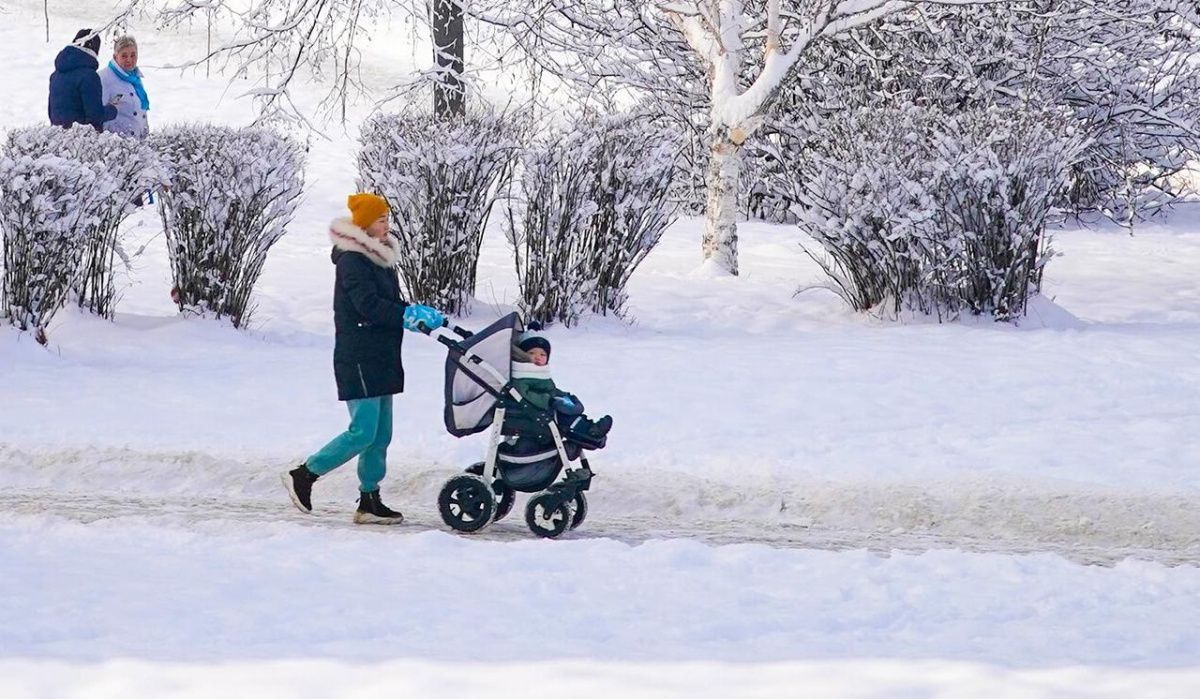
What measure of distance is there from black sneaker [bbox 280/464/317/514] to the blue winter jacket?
778 centimetres

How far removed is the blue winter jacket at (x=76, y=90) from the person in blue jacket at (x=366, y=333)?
25.8 ft

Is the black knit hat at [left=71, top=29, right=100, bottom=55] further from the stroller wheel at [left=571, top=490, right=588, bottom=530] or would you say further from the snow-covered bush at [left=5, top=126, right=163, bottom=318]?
the stroller wheel at [left=571, top=490, right=588, bottom=530]

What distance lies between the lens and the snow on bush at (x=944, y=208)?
1165 centimetres

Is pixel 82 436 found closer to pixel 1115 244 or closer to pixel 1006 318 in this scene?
pixel 1006 318

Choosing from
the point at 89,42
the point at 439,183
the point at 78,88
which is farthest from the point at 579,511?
the point at 89,42

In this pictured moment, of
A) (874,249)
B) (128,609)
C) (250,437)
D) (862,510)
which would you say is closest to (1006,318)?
(874,249)

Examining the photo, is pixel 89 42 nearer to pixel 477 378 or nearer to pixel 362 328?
pixel 362 328

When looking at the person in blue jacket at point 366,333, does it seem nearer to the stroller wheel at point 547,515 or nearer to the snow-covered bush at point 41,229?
the stroller wheel at point 547,515

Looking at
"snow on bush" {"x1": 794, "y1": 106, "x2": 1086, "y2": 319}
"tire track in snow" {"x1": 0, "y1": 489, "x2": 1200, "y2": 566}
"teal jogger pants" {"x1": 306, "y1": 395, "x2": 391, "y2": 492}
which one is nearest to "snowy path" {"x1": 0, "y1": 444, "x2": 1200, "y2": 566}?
"tire track in snow" {"x1": 0, "y1": 489, "x2": 1200, "y2": 566}

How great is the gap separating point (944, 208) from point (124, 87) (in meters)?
7.24

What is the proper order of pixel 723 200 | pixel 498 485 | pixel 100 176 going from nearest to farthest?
pixel 498 485
pixel 100 176
pixel 723 200

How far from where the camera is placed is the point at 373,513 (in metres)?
6.54

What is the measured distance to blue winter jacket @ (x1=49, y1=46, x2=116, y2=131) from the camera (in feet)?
44.2

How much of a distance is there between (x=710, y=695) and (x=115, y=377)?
6.80 meters
